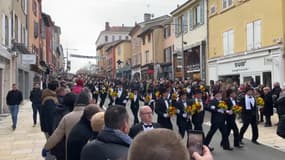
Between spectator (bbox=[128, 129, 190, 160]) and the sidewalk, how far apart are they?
8.14 metres

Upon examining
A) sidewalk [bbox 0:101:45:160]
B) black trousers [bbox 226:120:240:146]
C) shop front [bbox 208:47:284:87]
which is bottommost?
sidewalk [bbox 0:101:45:160]

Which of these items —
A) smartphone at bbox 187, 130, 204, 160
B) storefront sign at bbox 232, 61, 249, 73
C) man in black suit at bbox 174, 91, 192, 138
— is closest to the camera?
smartphone at bbox 187, 130, 204, 160

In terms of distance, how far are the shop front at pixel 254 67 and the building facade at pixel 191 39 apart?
312 cm

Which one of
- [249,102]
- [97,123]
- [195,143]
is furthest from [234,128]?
[195,143]

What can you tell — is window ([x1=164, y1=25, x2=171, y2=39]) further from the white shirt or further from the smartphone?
the smartphone

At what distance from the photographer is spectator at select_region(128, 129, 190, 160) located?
1.93m

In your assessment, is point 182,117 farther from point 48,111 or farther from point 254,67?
point 254,67

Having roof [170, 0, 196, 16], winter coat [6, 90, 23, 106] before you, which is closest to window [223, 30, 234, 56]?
roof [170, 0, 196, 16]

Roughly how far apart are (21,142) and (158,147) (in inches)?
428

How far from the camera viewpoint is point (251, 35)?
76.9ft

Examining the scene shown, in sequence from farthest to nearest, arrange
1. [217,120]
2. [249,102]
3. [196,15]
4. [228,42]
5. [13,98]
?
[196,15] < [228,42] < [13,98] < [249,102] < [217,120]

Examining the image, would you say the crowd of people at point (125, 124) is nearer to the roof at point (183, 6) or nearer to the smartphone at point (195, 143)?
the smartphone at point (195, 143)

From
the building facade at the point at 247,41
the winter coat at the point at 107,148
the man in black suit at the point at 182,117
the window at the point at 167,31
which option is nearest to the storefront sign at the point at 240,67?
the building facade at the point at 247,41

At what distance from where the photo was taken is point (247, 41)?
24047 millimetres
